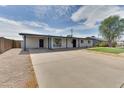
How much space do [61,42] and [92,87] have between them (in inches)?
720

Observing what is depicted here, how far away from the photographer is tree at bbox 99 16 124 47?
25.4 metres

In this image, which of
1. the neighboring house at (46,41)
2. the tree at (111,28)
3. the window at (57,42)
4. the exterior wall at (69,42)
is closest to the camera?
the neighboring house at (46,41)

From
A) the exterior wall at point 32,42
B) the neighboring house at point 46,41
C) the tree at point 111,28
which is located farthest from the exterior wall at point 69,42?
the tree at point 111,28

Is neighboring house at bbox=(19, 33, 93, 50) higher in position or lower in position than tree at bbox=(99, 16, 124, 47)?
lower

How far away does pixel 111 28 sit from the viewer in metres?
26.2

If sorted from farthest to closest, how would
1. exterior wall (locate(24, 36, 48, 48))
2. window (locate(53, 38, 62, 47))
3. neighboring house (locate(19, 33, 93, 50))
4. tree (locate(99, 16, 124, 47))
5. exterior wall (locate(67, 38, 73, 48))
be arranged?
tree (locate(99, 16, 124, 47)), exterior wall (locate(67, 38, 73, 48)), window (locate(53, 38, 62, 47)), exterior wall (locate(24, 36, 48, 48)), neighboring house (locate(19, 33, 93, 50))

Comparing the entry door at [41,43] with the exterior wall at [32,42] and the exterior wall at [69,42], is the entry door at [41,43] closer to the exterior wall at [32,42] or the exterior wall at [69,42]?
the exterior wall at [32,42]

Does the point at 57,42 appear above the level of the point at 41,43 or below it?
above

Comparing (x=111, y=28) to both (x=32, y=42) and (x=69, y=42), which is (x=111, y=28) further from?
(x=32, y=42)

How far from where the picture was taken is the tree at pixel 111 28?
25.4 metres

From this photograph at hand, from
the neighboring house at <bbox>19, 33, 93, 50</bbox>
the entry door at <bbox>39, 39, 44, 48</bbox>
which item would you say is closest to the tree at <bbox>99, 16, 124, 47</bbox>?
the neighboring house at <bbox>19, 33, 93, 50</bbox>

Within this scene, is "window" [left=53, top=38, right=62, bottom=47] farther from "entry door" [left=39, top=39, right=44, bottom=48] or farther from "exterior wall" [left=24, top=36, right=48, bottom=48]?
"entry door" [left=39, top=39, right=44, bottom=48]

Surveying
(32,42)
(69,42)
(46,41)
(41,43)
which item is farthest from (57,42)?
(32,42)
